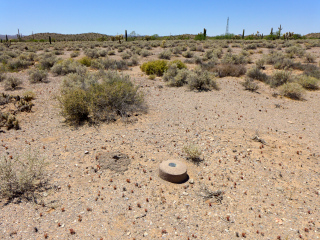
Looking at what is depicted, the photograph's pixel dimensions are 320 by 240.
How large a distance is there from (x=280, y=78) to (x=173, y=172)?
1134 centimetres

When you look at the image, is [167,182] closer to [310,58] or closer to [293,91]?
[293,91]

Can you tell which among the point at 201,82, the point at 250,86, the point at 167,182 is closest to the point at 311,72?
the point at 250,86

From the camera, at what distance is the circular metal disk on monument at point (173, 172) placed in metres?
5.07

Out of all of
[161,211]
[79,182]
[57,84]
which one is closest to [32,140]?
[79,182]

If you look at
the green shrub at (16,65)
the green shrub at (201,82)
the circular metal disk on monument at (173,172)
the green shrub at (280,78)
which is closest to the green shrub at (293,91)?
the green shrub at (280,78)

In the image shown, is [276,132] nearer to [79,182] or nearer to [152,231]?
[152,231]

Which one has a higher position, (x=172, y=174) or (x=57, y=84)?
(x=57, y=84)

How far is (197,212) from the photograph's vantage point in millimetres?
4355

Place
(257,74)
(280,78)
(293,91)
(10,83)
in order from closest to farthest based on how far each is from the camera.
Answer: (293,91) < (10,83) < (280,78) < (257,74)

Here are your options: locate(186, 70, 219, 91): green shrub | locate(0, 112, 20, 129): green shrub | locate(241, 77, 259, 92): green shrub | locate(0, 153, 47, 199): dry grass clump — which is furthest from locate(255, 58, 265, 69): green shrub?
locate(0, 153, 47, 199): dry grass clump

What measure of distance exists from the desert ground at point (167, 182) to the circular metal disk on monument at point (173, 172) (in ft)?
0.47

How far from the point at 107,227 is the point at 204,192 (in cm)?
218

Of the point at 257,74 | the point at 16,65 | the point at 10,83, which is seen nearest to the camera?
the point at 10,83

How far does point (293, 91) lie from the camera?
11.2 m
